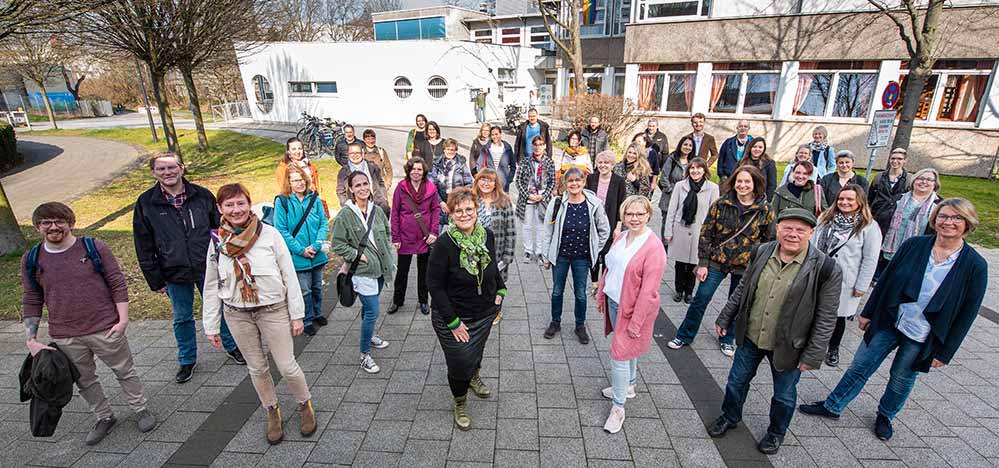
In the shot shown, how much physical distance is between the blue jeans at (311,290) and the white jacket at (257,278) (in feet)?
5.00

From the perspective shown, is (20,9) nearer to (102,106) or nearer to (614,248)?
(614,248)

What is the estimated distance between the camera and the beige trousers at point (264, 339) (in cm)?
304

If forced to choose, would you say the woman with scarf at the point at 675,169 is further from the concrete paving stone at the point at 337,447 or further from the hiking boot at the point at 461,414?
the concrete paving stone at the point at 337,447

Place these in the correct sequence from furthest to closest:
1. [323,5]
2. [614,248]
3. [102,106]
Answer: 1. [323,5]
2. [102,106]
3. [614,248]

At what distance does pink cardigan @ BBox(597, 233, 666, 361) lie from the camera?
3.08 m

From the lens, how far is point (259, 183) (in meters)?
11.7

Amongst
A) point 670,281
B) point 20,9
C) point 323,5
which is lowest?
point 670,281

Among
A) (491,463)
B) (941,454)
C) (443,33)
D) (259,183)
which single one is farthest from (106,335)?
(443,33)

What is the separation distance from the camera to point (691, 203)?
4.94 m

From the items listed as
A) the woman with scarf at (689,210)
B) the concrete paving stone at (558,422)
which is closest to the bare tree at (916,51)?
the woman with scarf at (689,210)

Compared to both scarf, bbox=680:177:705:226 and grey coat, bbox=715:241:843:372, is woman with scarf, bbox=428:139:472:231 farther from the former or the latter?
grey coat, bbox=715:241:843:372

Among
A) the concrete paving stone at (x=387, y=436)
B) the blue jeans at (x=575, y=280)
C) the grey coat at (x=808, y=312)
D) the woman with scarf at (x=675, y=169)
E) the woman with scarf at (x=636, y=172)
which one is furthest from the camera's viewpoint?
the woman with scarf at (x=675, y=169)

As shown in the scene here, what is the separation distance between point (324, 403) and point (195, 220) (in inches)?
73.9

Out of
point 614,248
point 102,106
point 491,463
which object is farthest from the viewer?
point 102,106
